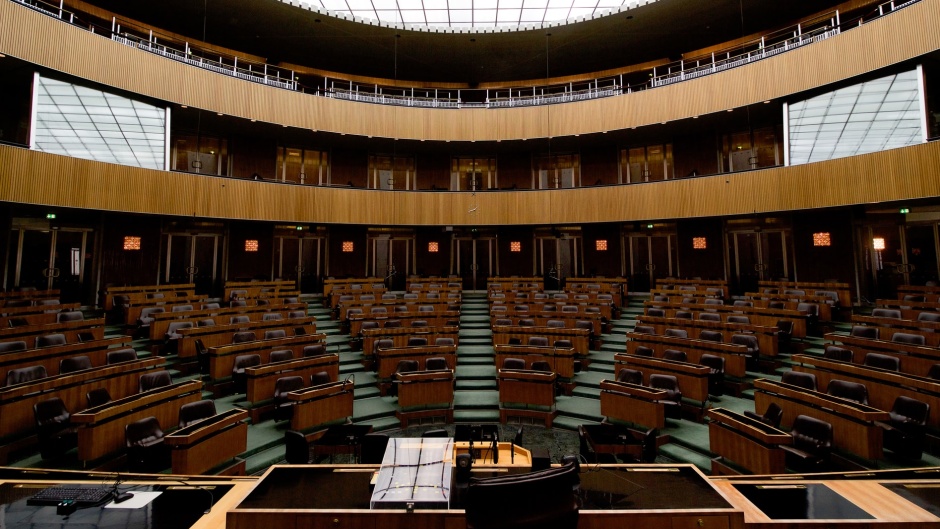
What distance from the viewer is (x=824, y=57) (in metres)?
10.9

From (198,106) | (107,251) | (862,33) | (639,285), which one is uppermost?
(862,33)

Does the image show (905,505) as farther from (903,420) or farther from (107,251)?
(107,251)

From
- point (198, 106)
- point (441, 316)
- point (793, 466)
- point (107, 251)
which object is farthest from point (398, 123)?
point (793, 466)

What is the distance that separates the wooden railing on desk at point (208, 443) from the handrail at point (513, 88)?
419 inches

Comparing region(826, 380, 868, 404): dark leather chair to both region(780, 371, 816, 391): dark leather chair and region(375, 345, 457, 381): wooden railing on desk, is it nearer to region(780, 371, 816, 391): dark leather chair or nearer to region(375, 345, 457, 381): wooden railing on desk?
region(780, 371, 816, 391): dark leather chair

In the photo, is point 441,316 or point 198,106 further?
point 198,106

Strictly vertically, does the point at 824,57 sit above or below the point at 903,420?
above

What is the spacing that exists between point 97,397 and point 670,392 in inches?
304

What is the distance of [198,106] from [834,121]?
1726 centimetres

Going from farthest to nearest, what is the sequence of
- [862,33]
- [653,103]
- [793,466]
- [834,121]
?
[653,103] → [834,121] → [862,33] → [793,466]

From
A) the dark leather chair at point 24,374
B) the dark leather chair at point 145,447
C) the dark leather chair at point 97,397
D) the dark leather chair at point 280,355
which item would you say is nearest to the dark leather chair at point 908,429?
the dark leather chair at point 145,447

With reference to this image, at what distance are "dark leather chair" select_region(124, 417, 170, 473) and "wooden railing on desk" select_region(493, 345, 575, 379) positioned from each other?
5260mm

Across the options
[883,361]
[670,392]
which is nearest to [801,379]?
[883,361]

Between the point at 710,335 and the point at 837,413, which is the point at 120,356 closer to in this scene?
the point at 837,413
